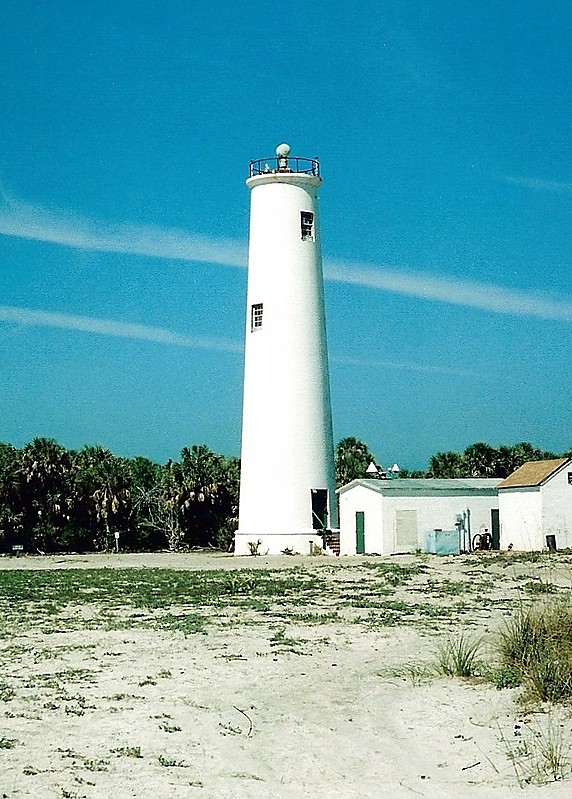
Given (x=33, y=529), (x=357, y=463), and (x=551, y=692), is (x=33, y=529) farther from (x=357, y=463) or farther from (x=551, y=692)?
(x=551, y=692)

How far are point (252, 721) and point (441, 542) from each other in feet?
90.7

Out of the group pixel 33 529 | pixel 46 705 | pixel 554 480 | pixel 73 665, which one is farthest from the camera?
pixel 33 529

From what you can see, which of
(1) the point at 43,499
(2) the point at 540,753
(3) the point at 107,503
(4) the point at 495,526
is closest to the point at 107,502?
(3) the point at 107,503

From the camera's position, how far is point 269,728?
1059 centimetres

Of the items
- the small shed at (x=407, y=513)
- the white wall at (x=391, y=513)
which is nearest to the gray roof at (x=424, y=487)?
the small shed at (x=407, y=513)

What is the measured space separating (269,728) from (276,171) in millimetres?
31285

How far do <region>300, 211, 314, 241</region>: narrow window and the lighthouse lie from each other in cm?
4

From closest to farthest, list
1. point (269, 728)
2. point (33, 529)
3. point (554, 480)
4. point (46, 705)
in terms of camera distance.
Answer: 1. point (269, 728)
2. point (46, 705)
3. point (554, 480)
4. point (33, 529)

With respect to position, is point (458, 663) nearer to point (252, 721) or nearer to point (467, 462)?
point (252, 721)

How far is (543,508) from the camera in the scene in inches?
1457

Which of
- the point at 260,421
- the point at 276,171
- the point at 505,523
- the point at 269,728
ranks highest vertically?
the point at 276,171

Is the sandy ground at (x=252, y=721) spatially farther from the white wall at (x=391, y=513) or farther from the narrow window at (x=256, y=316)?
the narrow window at (x=256, y=316)

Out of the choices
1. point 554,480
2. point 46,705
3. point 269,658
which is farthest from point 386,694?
point 554,480

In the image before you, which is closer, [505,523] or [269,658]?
[269,658]
